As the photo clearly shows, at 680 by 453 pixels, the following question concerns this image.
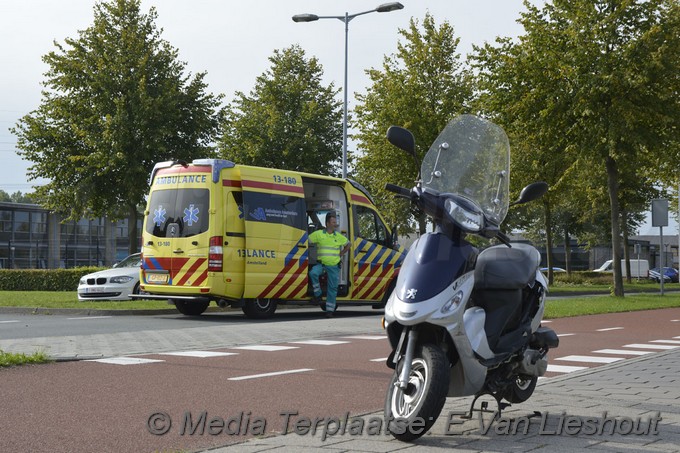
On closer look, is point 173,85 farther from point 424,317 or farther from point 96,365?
point 424,317

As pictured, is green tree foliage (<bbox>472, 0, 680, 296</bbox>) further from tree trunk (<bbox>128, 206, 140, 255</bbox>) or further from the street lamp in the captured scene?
tree trunk (<bbox>128, 206, 140, 255</bbox>)

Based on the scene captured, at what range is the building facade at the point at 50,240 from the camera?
65.0 m

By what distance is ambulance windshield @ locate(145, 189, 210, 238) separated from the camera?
1578cm

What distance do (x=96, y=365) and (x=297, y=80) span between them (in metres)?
30.7

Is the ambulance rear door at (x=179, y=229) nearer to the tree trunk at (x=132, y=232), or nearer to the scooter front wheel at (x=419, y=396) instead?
the scooter front wheel at (x=419, y=396)

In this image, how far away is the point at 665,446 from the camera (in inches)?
202

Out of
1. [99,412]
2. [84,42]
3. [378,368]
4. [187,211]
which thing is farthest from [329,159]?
[99,412]

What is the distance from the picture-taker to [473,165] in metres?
5.98

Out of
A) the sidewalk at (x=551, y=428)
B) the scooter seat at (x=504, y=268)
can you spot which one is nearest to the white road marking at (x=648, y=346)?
the sidewalk at (x=551, y=428)

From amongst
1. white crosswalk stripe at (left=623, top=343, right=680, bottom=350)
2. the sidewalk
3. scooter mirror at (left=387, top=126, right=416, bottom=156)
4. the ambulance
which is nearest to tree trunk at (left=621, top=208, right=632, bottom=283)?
the ambulance

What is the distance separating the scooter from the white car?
14.4 metres

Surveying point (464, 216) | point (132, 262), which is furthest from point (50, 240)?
point (464, 216)

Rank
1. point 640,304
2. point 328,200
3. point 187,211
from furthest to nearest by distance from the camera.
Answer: point 640,304 < point 328,200 < point 187,211

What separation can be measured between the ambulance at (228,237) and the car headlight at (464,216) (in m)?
10.6
